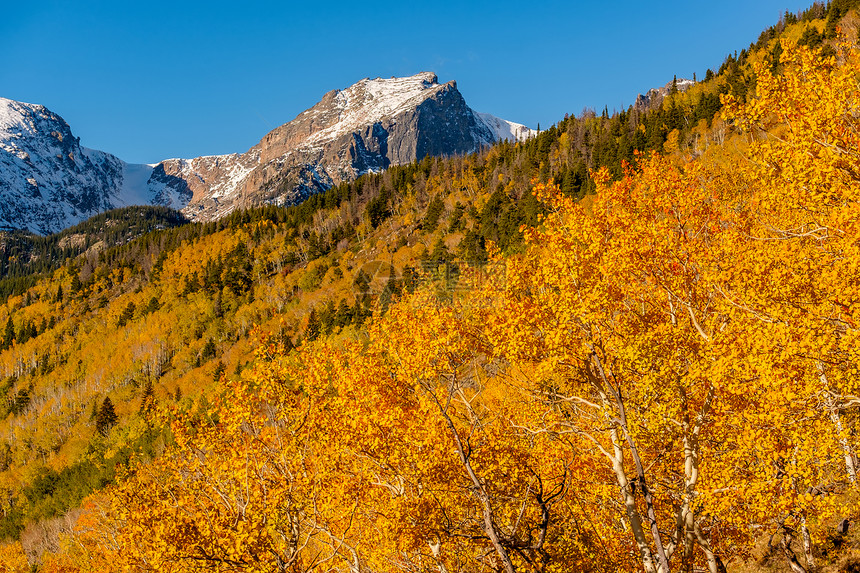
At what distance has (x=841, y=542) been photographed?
1659cm

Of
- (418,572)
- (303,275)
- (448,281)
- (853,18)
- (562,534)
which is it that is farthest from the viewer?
(303,275)

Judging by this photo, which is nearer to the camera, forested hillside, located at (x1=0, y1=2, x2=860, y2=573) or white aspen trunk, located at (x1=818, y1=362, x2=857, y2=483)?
white aspen trunk, located at (x1=818, y1=362, x2=857, y2=483)

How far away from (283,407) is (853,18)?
12591 cm

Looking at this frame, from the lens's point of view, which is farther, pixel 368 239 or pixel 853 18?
pixel 368 239

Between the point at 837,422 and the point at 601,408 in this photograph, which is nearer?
the point at 601,408

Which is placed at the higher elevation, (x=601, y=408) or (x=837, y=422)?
(x=601, y=408)

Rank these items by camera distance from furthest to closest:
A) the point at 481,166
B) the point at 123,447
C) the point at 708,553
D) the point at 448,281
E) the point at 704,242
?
the point at 481,166
the point at 123,447
the point at 448,281
the point at 704,242
the point at 708,553

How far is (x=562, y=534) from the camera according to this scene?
1441 centimetres

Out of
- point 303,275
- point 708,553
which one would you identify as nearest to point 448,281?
point 708,553

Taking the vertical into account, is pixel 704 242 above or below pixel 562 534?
above

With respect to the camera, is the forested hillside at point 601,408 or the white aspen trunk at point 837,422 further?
the forested hillside at point 601,408

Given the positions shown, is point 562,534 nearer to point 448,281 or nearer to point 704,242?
point 704,242

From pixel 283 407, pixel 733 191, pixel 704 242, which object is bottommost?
pixel 283 407

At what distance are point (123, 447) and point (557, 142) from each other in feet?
407
